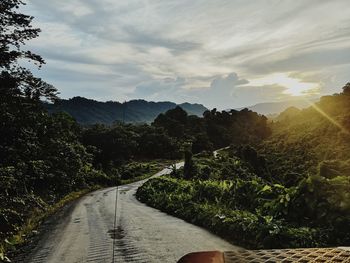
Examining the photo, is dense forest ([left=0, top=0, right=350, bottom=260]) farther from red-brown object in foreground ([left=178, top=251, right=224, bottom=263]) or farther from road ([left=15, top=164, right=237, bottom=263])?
red-brown object in foreground ([left=178, top=251, right=224, bottom=263])

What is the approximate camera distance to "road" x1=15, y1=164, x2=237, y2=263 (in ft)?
42.1

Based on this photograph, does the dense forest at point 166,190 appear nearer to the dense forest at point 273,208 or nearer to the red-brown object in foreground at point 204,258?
the dense forest at point 273,208

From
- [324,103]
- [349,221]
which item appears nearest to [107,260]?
[349,221]

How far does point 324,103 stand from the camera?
136 meters

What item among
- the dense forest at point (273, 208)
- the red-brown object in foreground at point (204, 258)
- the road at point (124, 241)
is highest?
the red-brown object in foreground at point (204, 258)

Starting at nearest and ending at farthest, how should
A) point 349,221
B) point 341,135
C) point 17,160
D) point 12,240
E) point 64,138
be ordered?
point 349,221, point 12,240, point 17,160, point 64,138, point 341,135

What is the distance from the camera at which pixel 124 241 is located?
14.9m

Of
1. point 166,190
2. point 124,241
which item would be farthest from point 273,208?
point 166,190

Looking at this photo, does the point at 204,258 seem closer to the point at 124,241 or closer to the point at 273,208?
the point at 124,241

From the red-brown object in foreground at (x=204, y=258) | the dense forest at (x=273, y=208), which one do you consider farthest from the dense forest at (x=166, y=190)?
the red-brown object in foreground at (x=204, y=258)

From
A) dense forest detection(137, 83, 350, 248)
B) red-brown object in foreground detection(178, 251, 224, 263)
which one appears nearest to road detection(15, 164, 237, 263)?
dense forest detection(137, 83, 350, 248)

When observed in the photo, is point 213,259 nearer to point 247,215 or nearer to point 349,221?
point 349,221

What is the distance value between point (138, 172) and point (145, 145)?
26.8m

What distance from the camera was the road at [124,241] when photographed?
1284cm
